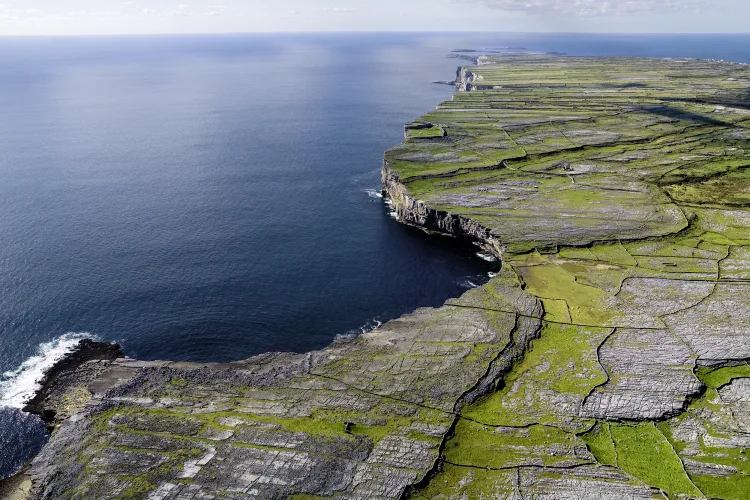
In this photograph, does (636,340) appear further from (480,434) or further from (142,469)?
(142,469)

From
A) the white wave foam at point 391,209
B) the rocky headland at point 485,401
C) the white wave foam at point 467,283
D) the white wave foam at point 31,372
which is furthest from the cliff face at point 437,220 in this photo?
the white wave foam at point 31,372

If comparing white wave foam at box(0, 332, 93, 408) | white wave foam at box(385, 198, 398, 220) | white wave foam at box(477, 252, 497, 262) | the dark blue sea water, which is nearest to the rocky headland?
white wave foam at box(0, 332, 93, 408)

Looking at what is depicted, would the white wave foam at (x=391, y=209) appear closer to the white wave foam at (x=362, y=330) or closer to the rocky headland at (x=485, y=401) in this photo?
the rocky headland at (x=485, y=401)

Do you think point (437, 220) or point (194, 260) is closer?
point (194, 260)

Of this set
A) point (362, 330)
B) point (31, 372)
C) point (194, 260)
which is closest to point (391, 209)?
point (194, 260)

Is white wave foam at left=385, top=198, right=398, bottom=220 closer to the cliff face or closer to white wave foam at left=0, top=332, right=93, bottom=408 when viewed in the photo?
the cliff face

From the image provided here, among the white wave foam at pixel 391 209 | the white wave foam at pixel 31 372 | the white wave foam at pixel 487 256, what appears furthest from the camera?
the white wave foam at pixel 391 209

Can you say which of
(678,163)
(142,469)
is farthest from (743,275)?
(142,469)

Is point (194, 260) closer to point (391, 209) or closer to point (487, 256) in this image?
point (391, 209)
